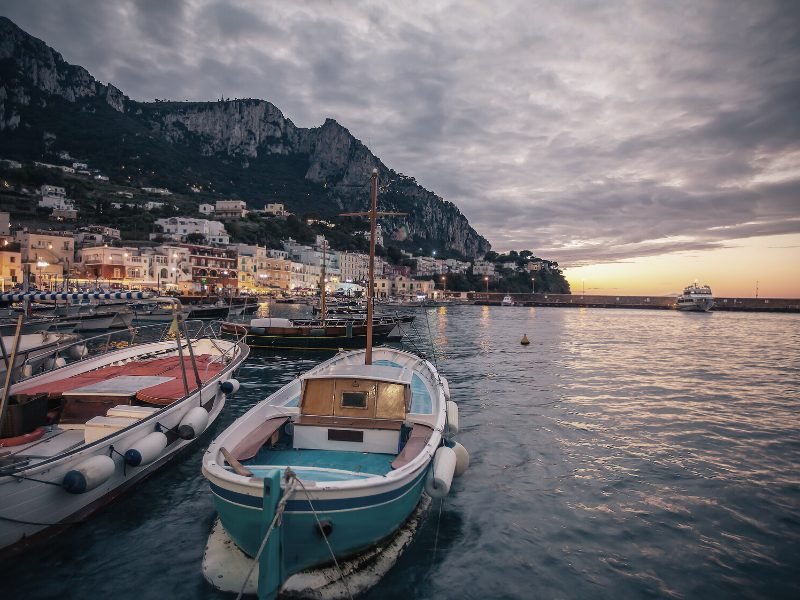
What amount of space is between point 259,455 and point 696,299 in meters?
170

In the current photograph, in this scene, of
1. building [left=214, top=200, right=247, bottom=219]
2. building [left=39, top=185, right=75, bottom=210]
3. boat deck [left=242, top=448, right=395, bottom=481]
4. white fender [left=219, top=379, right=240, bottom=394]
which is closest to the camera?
boat deck [left=242, top=448, right=395, bottom=481]

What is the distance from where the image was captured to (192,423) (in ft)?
33.6

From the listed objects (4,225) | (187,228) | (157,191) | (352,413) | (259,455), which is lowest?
(259,455)

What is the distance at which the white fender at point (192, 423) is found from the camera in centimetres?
1002

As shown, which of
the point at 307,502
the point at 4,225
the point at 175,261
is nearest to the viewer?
the point at 307,502

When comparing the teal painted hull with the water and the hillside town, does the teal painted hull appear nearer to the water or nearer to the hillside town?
the water

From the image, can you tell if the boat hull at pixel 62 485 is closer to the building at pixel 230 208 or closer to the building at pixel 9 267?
the building at pixel 9 267

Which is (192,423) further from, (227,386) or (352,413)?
(352,413)

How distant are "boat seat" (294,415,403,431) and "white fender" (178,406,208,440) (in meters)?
3.06

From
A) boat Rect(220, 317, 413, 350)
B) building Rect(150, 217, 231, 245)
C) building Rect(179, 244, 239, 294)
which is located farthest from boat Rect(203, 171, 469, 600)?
building Rect(150, 217, 231, 245)

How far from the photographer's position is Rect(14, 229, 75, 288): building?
70.6m

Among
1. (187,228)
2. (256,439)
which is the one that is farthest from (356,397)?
(187,228)

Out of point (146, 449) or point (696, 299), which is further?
point (696, 299)

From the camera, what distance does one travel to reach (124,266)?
81875 mm
